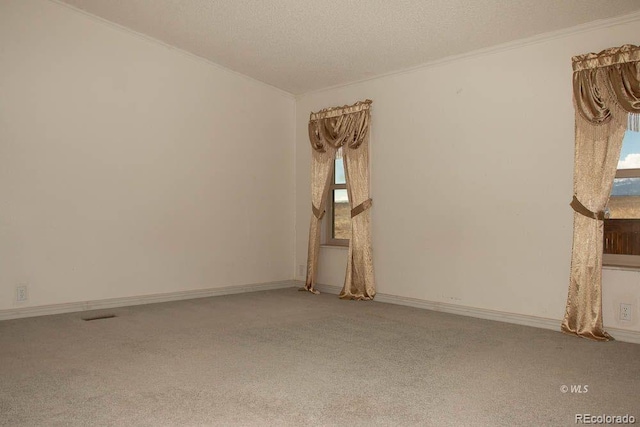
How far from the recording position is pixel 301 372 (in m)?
2.84

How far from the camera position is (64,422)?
2.10 meters

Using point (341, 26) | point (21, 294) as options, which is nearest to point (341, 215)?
point (341, 26)

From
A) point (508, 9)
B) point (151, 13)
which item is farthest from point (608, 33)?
point (151, 13)

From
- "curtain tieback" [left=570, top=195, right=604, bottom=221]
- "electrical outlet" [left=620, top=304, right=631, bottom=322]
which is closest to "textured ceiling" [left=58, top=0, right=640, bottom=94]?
"curtain tieback" [left=570, top=195, right=604, bottom=221]

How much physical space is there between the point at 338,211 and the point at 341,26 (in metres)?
2.66

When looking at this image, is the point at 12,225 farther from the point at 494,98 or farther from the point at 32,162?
the point at 494,98

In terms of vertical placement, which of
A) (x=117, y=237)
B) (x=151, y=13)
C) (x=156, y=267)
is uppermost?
(x=151, y=13)

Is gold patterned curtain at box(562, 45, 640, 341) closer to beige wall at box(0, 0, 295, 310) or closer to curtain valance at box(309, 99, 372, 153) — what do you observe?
curtain valance at box(309, 99, 372, 153)

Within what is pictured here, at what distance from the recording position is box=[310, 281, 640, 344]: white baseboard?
3758 mm

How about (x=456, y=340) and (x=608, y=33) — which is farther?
(x=608, y=33)

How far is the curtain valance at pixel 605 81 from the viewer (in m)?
3.72

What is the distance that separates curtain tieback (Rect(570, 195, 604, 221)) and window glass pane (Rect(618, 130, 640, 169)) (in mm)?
528

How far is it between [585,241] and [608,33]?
1837 millimetres

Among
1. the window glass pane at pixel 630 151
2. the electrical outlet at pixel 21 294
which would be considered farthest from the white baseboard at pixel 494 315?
the electrical outlet at pixel 21 294
